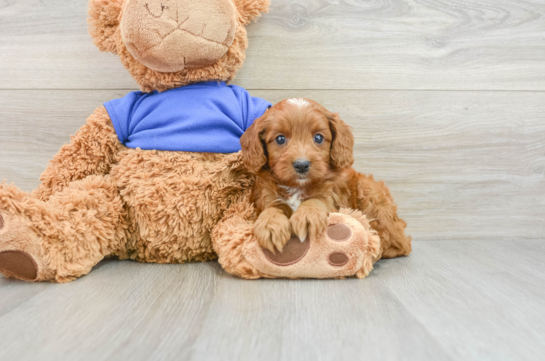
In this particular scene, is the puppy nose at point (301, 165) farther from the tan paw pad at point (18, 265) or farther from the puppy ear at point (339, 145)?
the tan paw pad at point (18, 265)

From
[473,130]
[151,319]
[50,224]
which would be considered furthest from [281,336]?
[473,130]

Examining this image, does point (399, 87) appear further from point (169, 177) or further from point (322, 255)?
point (169, 177)

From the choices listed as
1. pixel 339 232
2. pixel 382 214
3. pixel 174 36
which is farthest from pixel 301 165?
pixel 174 36

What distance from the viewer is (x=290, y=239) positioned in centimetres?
129

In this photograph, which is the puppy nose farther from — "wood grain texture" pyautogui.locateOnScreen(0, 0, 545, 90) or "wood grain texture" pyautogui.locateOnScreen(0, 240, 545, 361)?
"wood grain texture" pyautogui.locateOnScreen(0, 0, 545, 90)

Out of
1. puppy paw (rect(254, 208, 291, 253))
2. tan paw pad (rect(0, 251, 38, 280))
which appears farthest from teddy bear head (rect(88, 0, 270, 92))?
tan paw pad (rect(0, 251, 38, 280))

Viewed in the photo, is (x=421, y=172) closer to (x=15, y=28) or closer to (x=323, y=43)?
(x=323, y=43)

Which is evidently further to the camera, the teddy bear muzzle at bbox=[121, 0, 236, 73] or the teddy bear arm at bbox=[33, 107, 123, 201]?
the teddy bear arm at bbox=[33, 107, 123, 201]

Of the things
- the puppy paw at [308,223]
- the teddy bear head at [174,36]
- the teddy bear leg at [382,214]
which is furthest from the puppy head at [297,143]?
the teddy bear head at [174,36]

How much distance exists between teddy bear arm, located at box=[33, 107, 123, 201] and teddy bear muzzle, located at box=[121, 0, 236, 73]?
1.05ft

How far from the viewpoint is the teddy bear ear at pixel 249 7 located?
62.9 inches

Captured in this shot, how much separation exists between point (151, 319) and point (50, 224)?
1.87ft

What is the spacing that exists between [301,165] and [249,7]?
77 centimetres

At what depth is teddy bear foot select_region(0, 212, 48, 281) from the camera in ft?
4.04
